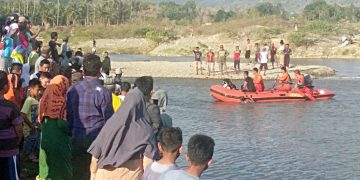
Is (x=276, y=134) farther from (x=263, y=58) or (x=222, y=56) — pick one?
(x=263, y=58)

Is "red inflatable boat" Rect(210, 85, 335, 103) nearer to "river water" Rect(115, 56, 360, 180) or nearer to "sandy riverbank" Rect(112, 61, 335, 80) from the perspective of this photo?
"river water" Rect(115, 56, 360, 180)

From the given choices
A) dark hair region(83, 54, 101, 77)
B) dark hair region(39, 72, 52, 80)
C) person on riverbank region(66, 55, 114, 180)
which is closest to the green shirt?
dark hair region(39, 72, 52, 80)

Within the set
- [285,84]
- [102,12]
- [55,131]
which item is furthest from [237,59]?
[102,12]

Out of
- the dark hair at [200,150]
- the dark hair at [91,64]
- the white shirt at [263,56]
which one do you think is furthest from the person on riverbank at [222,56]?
the dark hair at [200,150]

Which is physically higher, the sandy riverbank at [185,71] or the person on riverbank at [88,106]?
the person on riverbank at [88,106]

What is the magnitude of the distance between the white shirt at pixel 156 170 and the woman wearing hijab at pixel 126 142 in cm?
82

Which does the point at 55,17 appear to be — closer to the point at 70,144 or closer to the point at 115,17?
the point at 115,17

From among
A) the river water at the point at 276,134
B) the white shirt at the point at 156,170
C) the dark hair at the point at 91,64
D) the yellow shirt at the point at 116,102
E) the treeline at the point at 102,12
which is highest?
the treeline at the point at 102,12

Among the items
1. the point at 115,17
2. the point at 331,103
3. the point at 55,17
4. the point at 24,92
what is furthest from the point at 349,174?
the point at 115,17

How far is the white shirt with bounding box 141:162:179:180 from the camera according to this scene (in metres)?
5.37

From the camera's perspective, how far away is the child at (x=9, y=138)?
21.9 ft

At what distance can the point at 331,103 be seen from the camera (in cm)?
2348

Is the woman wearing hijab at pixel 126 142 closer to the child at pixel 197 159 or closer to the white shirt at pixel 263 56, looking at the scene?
the child at pixel 197 159

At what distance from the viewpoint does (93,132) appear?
7.31 m
